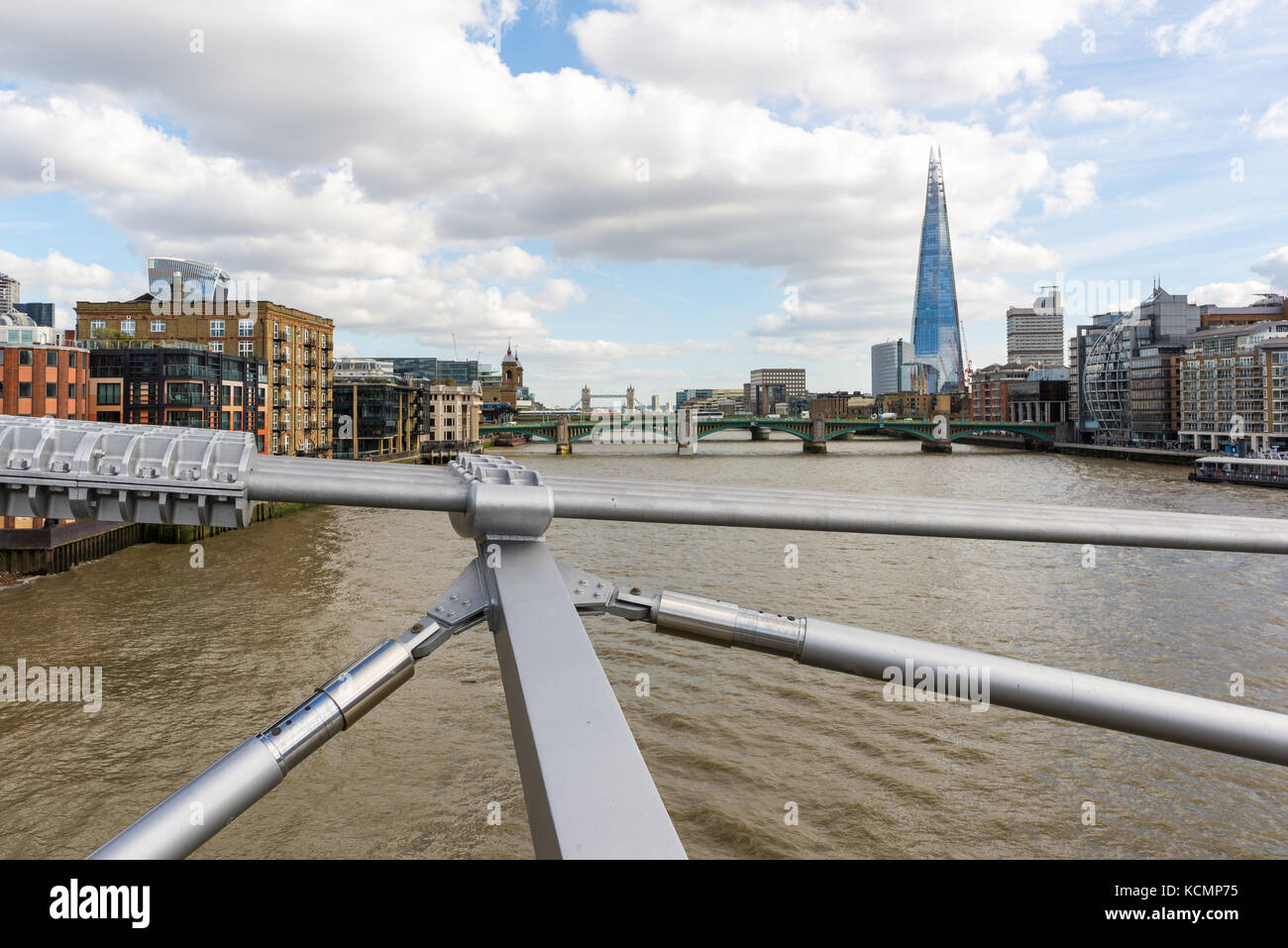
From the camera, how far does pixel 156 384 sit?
28.8 metres

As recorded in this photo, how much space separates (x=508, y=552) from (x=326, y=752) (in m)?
6.96

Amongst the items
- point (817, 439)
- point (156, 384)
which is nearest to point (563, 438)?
point (817, 439)

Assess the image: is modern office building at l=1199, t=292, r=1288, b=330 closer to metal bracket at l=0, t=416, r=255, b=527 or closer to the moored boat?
the moored boat

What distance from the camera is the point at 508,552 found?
2674 millimetres

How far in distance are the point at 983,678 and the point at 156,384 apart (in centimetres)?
3305

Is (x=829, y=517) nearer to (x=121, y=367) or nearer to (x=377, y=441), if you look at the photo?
(x=121, y=367)

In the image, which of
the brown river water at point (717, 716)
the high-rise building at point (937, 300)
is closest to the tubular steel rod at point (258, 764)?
the brown river water at point (717, 716)

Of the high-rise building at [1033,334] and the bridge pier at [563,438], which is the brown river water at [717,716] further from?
the high-rise building at [1033,334]

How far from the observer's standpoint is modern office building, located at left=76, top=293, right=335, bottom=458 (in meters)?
38.2

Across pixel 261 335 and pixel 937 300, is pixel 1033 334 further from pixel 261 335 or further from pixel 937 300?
pixel 261 335

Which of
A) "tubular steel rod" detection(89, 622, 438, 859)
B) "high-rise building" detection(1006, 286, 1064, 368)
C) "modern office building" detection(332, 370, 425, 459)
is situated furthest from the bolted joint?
"high-rise building" detection(1006, 286, 1064, 368)

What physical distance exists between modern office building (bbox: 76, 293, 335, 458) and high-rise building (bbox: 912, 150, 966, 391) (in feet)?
369

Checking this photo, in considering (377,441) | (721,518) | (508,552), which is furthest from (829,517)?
(377,441)

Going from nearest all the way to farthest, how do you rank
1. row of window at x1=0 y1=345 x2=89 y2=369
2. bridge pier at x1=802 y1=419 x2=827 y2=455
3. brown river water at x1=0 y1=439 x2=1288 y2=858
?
brown river water at x1=0 y1=439 x2=1288 y2=858
row of window at x1=0 y1=345 x2=89 y2=369
bridge pier at x1=802 y1=419 x2=827 y2=455
